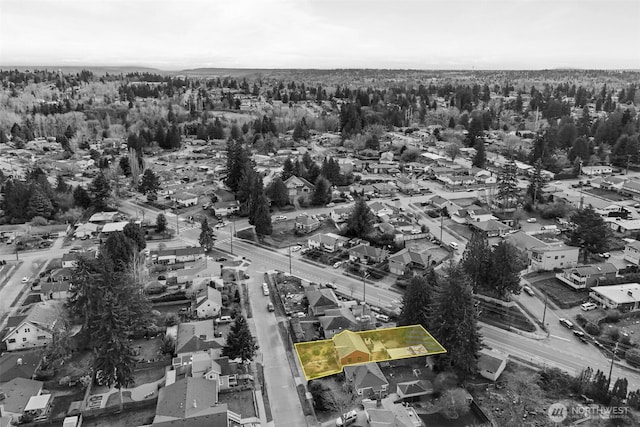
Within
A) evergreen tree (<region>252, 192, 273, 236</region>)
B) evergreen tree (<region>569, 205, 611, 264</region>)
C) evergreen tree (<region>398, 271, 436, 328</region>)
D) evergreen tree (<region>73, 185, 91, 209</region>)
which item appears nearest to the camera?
evergreen tree (<region>398, 271, 436, 328</region>)

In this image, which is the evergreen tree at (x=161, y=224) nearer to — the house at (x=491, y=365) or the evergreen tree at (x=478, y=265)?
the evergreen tree at (x=478, y=265)

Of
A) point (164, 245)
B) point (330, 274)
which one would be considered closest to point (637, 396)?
point (330, 274)

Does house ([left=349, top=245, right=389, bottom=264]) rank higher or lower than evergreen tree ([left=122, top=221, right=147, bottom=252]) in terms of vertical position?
lower

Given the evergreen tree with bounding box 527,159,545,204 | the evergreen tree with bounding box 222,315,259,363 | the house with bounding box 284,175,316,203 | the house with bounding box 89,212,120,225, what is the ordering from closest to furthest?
the evergreen tree with bounding box 222,315,259,363 → the house with bounding box 89,212,120,225 → the evergreen tree with bounding box 527,159,545,204 → the house with bounding box 284,175,316,203

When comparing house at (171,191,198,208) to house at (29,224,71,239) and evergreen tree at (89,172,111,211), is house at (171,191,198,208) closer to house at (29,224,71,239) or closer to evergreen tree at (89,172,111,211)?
evergreen tree at (89,172,111,211)

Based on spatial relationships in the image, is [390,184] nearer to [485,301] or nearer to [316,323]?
[485,301]

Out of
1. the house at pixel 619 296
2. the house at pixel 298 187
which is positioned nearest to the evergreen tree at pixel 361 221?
the house at pixel 298 187

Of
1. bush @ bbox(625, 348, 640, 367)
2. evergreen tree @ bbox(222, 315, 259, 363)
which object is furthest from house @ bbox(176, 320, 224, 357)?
bush @ bbox(625, 348, 640, 367)
